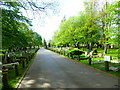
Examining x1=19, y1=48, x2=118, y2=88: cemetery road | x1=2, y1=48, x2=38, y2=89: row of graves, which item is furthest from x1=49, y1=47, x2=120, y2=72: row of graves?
x1=2, y1=48, x2=38, y2=89: row of graves

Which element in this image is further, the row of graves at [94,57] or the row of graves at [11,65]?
the row of graves at [94,57]

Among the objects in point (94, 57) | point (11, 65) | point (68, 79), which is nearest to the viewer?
point (68, 79)

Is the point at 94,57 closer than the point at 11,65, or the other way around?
the point at 11,65

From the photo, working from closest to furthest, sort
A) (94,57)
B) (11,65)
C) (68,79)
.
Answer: (68,79), (11,65), (94,57)

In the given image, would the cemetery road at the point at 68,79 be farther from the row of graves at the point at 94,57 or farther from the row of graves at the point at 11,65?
the row of graves at the point at 94,57

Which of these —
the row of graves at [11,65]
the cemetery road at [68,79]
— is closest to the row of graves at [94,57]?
the cemetery road at [68,79]

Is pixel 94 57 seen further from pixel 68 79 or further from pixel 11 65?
pixel 11 65

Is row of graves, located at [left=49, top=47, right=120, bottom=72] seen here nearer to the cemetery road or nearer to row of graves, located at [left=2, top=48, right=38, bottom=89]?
the cemetery road

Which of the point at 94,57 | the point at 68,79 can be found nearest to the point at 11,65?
the point at 68,79

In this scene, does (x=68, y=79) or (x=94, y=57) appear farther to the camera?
(x=94, y=57)

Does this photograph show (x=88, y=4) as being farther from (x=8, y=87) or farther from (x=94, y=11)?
(x=8, y=87)

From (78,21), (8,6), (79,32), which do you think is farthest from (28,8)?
(78,21)

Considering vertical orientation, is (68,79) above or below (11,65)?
below

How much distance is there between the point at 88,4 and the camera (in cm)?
2520
